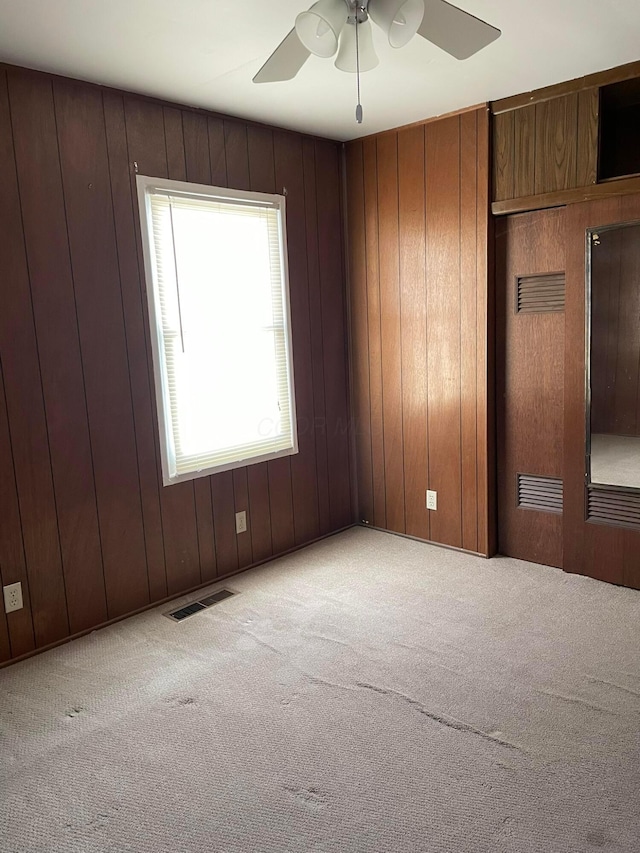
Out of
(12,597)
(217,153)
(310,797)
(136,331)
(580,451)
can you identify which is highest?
(217,153)

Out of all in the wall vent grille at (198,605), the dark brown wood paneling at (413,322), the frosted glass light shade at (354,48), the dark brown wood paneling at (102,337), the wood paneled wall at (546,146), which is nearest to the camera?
the frosted glass light shade at (354,48)

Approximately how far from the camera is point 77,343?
2.85m

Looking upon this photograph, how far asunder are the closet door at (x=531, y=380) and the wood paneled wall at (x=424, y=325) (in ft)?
0.34

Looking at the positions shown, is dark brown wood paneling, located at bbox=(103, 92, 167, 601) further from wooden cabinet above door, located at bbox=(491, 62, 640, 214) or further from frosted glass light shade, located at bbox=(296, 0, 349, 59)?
wooden cabinet above door, located at bbox=(491, 62, 640, 214)

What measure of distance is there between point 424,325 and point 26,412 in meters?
2.21

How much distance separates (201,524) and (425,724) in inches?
65.3

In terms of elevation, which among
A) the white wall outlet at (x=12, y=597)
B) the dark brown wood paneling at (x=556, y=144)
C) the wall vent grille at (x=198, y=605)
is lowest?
the wall vent grille at (x=198, y=605)

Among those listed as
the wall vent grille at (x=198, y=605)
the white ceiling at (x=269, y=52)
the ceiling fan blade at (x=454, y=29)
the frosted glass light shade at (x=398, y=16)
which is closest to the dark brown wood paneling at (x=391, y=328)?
the white ceiling at (x=269, y=52)

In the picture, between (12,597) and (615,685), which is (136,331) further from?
(615,685)

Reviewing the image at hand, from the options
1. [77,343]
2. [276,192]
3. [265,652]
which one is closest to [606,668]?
[265,652]

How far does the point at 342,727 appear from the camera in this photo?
223 cm

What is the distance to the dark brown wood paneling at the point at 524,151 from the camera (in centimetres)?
322

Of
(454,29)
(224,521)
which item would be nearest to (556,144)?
(454,29)

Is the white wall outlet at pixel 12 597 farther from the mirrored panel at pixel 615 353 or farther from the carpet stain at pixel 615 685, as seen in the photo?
the mirrored panel at pixel 615 353
